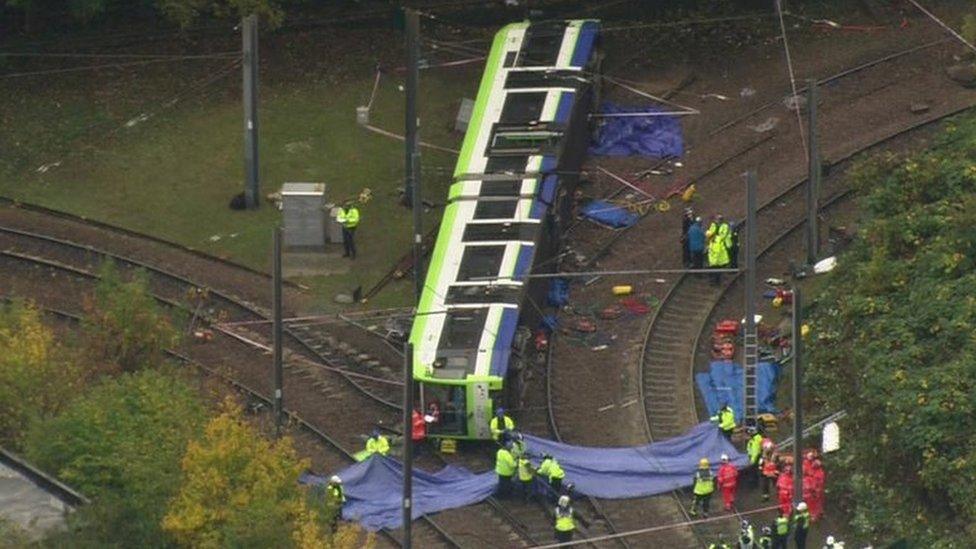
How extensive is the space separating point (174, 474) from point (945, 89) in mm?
27945

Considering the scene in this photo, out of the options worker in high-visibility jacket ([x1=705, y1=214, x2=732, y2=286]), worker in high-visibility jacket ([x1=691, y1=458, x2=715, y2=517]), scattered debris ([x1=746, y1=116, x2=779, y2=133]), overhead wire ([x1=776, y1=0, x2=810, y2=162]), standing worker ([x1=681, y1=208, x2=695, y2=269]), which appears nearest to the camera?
worker in high-visibility jacket ([x1=691, y1=458, x2=715, y2=517])

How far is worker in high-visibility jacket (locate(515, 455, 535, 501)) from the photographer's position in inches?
2136

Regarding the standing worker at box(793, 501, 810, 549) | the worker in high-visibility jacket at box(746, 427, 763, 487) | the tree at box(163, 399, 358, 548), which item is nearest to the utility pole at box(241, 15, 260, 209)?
the worker in high-visibility jacket at box(746, 427, 763, 487)

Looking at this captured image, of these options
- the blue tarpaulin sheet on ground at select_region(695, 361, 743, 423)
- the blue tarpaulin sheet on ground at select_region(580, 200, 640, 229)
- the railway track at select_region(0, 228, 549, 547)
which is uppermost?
the blue tarpaulin sheet on ground at select_region(580, 200, 640, 229)

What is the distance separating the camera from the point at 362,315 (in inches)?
2490

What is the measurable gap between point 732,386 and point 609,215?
9.23m

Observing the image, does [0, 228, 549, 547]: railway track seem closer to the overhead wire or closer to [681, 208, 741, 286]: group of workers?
[681, 208, 741, 286]: group of workers

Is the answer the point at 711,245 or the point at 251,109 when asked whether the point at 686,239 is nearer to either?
the point at 711,245

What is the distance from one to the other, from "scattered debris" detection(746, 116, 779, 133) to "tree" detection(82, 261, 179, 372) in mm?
17892

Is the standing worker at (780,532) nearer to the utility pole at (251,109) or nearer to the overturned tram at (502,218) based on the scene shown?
the overturned tram at (502,218)

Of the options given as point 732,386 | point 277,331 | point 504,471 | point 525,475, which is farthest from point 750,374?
point 277,331

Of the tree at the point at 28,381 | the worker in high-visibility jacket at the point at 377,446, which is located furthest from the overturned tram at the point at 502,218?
the tree at the point at 28,381

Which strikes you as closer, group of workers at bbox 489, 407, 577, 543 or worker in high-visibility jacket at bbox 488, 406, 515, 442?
group of workers at bbox 489, 407, 577, 543

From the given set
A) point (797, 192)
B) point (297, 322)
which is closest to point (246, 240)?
point (297, 322)
